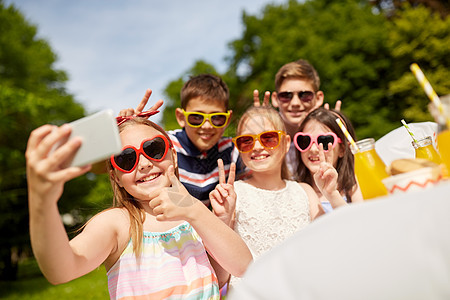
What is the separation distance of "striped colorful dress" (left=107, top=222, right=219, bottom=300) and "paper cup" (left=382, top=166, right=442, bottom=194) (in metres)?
1.13

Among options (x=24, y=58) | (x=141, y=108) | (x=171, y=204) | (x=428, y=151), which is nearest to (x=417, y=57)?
(x=141, y=108)

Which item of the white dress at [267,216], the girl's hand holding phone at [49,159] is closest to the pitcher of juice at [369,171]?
the girl's hand holding phone at [49,159]

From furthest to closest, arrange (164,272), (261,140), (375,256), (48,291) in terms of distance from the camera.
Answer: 1. (48,291)
2. (261,140)
3. (164,272)
4. (375,256)

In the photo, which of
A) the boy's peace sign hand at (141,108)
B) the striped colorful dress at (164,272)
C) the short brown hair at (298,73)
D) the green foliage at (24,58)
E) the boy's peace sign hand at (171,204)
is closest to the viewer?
the boy's peace sign hand at (171,204)

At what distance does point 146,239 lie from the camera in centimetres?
191

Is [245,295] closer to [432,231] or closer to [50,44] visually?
[432,231]

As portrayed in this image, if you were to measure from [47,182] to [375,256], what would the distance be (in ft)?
3.05

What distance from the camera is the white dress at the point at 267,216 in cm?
261

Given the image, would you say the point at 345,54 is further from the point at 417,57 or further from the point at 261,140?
the point at 261,140

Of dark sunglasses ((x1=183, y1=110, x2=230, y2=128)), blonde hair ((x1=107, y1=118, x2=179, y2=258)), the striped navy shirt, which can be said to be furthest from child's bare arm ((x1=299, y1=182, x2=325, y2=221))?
blonde hair ((x1=107, y1=118, x2=179, y2=258))

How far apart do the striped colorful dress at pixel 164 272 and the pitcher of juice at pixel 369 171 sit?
0.95 meters

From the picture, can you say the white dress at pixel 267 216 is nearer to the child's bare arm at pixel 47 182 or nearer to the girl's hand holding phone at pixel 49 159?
the child's bare arm at pixel 47 182

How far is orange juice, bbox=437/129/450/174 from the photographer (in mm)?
1228

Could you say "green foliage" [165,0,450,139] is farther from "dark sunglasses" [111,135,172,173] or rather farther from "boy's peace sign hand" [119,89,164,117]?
"dark sunglasses" [111,135,172,173]
